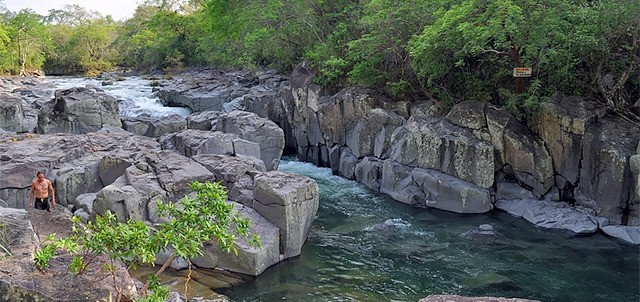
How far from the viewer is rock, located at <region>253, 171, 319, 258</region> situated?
13258mm

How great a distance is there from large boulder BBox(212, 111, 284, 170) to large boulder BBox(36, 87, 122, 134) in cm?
620

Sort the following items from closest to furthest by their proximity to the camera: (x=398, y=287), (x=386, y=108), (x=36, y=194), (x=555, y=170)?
(x=398, y=287) → (x=36, y=194) → (x=555, y=170) → (x=386, y=108)

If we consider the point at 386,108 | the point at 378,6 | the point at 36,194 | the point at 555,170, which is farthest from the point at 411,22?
the point at 36,194

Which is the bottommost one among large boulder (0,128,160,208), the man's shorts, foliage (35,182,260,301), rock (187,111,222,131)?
the man's shorts

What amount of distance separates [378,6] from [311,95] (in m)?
5.63

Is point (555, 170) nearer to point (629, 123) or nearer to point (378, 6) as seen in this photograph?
point (629, 123)

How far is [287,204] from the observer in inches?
520

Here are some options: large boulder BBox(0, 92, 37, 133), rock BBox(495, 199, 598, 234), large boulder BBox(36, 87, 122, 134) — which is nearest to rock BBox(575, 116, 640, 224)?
rock BBox(495, 199, 598, 234)

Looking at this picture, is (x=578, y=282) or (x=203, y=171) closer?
(x=578, y=282)

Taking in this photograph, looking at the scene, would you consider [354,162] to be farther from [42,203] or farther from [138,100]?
[138,100]

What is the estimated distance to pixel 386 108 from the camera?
21.5 meters

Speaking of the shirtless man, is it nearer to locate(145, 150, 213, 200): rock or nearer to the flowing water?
locate(145, 150, 213, 200): rock

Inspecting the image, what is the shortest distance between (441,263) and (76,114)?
57.9ft

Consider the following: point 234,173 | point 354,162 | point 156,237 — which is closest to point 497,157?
point 354,162
